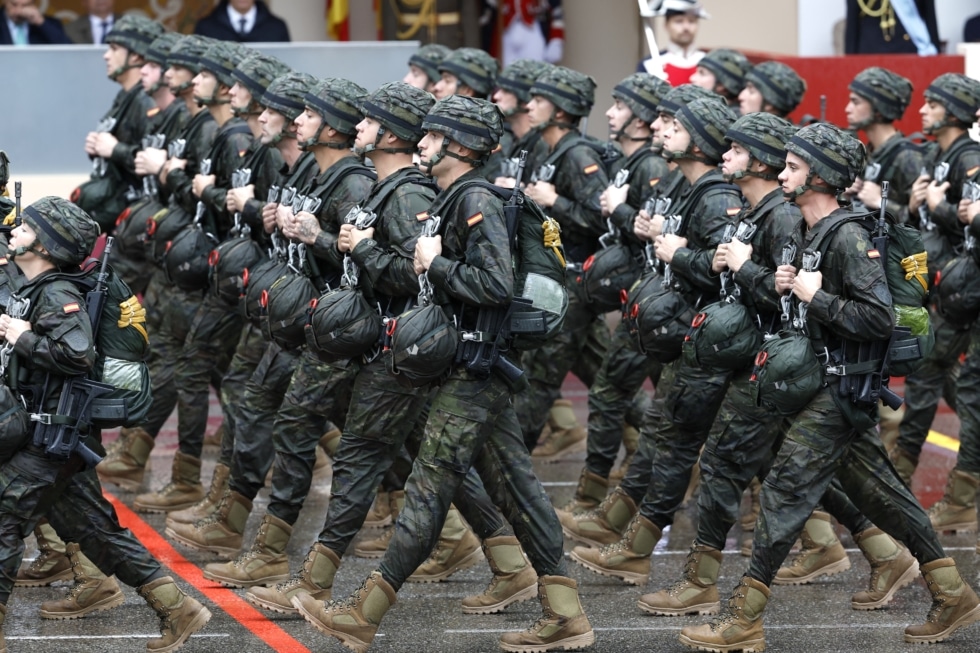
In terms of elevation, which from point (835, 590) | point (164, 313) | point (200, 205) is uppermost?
point (200, 205)

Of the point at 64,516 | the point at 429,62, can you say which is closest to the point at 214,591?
the point at 64,516

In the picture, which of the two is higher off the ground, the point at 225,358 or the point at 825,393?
the point at 825,393

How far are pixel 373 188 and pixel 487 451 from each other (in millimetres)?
1278

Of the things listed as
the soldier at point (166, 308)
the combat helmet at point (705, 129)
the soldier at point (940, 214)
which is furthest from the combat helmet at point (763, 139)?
the soldier at point (166, 308)

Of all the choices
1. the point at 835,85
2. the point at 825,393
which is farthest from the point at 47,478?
the point at 835,85

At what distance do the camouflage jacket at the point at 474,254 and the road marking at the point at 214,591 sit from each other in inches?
62.3

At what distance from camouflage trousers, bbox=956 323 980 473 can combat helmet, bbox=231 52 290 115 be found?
4.01 meters

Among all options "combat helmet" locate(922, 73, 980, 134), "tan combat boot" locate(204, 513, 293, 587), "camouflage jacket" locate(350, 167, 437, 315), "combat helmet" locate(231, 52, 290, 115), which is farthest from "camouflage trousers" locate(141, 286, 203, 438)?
"combat helmet" locate(922, 73, 980, 134)

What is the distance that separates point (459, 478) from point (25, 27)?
864cm

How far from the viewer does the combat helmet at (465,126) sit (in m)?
7.07

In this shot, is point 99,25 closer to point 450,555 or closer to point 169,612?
point 450,555

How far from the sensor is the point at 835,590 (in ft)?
26.6

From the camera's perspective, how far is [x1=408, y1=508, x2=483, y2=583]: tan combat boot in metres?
8.24

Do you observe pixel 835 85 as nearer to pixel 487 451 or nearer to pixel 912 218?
pixel 912 218
